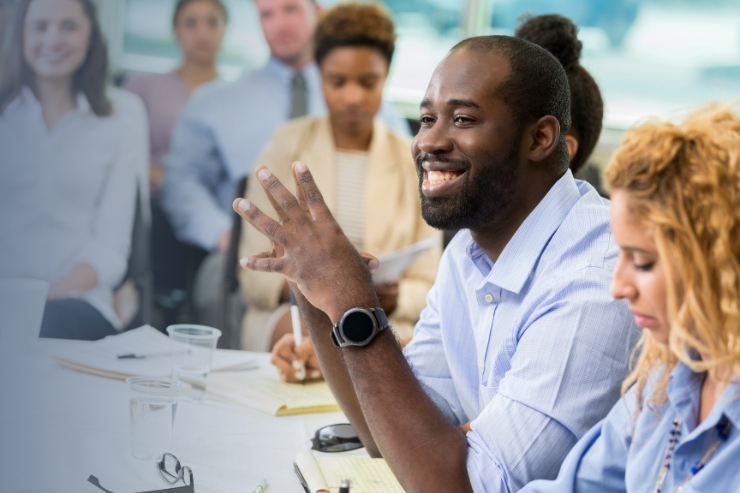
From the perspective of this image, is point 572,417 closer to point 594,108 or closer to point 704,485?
point 704,485

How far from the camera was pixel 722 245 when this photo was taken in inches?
27.4

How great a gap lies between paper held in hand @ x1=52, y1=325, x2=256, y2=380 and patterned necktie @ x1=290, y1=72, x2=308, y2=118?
2108 millimetres

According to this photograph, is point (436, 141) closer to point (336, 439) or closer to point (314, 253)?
point (314, 253)

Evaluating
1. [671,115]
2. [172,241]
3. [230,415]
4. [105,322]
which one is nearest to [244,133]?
[172,241]

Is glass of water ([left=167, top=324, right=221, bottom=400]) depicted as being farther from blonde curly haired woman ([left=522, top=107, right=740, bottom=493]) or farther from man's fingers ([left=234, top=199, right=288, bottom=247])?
blonde curly haired woman ([left=522, top=107, right=740, bottom=493])

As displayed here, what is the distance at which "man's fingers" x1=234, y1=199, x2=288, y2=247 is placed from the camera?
3.52 feet

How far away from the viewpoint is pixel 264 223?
1.08 metres

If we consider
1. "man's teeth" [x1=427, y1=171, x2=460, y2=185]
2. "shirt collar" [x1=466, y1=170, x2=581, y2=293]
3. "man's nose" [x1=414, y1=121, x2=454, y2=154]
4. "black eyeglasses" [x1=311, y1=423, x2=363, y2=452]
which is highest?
"man's nose" [x1=414, y1=121, x2=454, y2=154]

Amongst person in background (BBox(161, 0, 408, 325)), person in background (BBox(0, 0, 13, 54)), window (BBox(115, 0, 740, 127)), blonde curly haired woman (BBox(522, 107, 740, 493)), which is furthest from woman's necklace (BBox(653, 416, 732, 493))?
window (BBox(115, 0, 740, 127))

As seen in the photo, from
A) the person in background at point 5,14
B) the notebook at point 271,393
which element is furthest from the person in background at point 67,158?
Result: the notebook at point 271,393

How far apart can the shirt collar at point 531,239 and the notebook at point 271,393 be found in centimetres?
45

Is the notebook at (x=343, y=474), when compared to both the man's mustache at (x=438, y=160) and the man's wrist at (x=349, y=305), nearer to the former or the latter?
the man's wrist at (x=349, y=305)

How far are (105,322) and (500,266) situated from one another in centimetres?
172

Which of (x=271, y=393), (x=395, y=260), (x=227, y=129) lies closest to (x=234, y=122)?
(x=227, y=129)
